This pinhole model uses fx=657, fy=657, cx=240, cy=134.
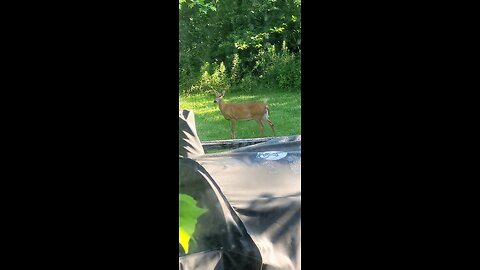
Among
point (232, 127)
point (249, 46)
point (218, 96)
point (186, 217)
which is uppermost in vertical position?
point (249, 46)

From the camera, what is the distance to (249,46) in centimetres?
215

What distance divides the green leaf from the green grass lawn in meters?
0.20

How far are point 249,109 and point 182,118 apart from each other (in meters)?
0.24

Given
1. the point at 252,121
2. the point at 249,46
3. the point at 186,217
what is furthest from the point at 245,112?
the point at 186,217

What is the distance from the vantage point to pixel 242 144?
217 centimetres

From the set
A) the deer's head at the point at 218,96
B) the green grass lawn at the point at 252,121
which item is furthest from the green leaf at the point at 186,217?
the deer's head at the point at 218,96

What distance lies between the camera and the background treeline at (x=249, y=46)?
2.10m

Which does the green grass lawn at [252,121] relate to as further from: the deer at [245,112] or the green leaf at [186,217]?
the green leaf at [186,217]

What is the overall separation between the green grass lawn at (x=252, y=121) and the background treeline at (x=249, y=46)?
26mm

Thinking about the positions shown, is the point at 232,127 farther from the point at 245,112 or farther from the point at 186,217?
the point at 186,217

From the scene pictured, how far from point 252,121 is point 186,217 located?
0.38m

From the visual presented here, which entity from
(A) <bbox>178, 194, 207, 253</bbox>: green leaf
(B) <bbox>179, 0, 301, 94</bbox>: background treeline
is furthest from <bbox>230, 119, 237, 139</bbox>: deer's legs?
(A) <bbox>178, 194, 207, 253</bbox>: green leaf

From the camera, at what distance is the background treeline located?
2.10m
